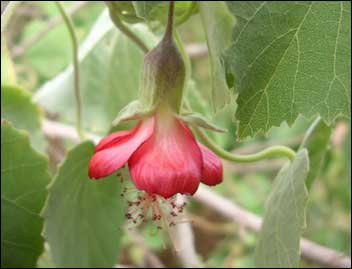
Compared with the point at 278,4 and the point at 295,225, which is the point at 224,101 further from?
the point at 295,225

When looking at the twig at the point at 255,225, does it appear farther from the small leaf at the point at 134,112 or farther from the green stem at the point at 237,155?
the small leaf at the point at 134,112

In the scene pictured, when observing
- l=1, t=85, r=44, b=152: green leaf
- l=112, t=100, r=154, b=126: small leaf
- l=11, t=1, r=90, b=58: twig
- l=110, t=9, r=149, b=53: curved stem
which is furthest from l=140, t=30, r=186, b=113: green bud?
l=11, t=1, r=90, b=58: twig

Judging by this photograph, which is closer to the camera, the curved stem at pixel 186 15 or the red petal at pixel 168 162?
the red petal at pixel 168 162

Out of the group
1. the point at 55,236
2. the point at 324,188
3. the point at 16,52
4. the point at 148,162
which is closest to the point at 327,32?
the point at 148,162

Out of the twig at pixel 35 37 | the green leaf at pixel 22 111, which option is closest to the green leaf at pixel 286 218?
the green leaf at pixel 22 111

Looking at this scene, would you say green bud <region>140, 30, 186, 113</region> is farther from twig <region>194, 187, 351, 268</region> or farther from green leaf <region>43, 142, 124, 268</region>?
twig <region>194, 187, 351, 268</region>

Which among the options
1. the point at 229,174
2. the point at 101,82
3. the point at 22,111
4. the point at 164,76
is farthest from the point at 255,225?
the point at 229,174

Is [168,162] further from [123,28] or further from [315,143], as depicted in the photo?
[315,143]
